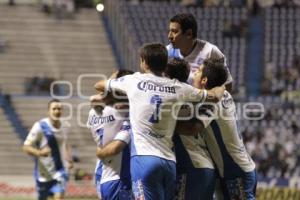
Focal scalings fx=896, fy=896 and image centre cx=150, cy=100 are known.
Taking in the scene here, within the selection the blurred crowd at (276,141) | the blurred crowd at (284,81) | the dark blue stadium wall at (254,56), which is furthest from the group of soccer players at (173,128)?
the dark blue stadium wall at (254,56)

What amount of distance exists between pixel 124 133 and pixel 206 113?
0.82 m

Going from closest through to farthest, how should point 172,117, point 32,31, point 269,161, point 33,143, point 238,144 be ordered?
point 172,117 < point 238,144 < point 33,143 < point 269,161 < point 32,31

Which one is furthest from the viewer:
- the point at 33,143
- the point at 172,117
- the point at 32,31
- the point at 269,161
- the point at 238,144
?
the point at 32,31

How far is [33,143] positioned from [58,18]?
47.4 ft

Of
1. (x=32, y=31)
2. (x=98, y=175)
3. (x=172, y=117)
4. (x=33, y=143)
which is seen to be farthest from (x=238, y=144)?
(x=32, y=31)

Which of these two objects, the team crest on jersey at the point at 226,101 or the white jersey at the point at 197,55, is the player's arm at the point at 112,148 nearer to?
the white jersey at the point at 197,55

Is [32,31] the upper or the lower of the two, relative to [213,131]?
lower

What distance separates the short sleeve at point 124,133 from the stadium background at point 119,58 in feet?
39.3

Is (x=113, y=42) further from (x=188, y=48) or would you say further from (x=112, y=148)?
(x=112, y=148)

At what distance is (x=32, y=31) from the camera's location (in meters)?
26.5

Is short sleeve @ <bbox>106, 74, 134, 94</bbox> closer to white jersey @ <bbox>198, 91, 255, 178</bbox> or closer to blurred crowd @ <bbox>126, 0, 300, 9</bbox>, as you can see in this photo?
white jersey @ <bbox>198, 91, 255, 178</bbox>

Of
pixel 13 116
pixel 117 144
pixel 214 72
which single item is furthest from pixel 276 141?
pixel 214 72

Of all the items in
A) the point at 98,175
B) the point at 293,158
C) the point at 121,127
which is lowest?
the point at 293,158

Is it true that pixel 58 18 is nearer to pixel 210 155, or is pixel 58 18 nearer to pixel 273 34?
pixel 273 34
